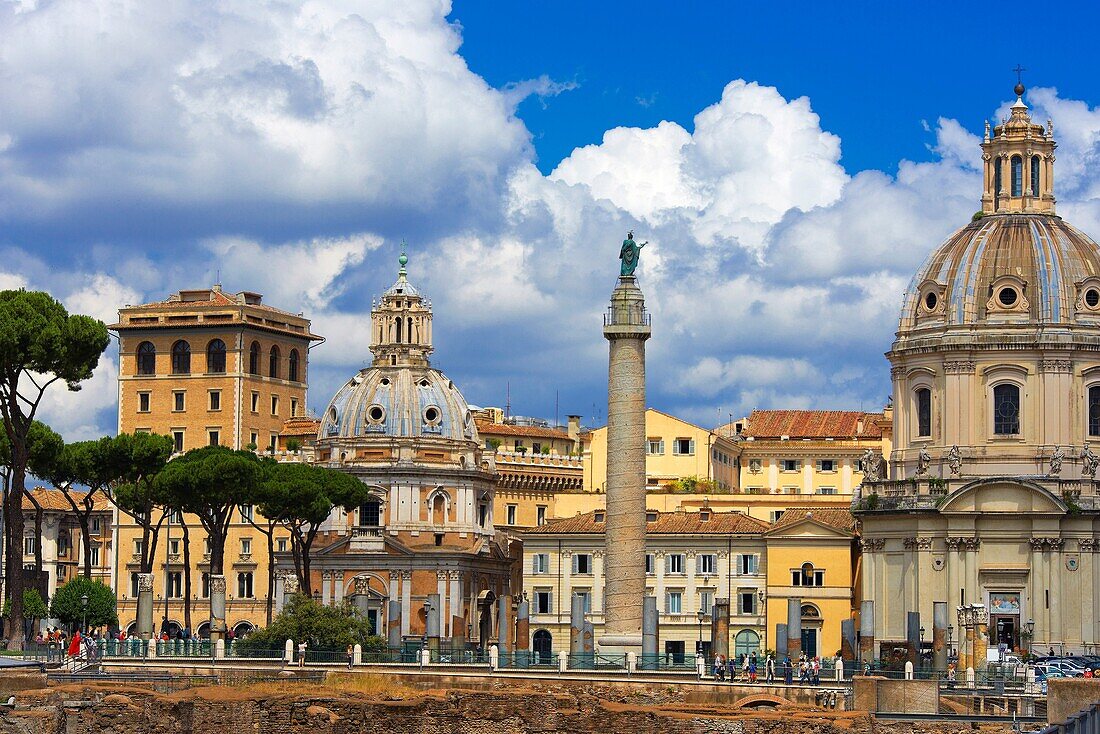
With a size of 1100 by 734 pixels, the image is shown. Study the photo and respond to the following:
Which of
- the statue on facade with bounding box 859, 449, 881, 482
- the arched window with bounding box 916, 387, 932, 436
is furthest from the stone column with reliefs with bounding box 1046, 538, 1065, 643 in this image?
the statue on facade with bounding box 859, 449, 881, 482

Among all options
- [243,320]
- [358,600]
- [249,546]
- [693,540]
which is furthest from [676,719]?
[243,320]

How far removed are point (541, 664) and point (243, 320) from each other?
240ft

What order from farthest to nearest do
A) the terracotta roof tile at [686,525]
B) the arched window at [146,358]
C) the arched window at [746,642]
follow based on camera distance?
1. the arched window at [146,358]
2. the terracotta roof tile at [686,525]
3. the arched window at [746,642]

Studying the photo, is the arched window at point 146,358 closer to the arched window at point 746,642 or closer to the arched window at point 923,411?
the arched window at point 746,642

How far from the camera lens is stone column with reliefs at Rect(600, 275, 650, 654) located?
91062mm

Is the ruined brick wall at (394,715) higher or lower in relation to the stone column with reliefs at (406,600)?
lower

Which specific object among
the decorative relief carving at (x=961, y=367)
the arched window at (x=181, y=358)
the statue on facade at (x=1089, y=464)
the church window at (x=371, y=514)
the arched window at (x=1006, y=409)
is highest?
the arched window at (x=181, y=358)

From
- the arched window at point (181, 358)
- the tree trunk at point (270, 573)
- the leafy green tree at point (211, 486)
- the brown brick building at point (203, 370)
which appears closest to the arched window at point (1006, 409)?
the leafy green tree at point (211, 486)

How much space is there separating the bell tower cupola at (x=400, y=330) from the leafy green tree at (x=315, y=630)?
47.1 meters

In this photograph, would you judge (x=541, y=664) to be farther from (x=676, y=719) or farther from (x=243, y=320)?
(x=243, y=320)

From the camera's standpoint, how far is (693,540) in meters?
125

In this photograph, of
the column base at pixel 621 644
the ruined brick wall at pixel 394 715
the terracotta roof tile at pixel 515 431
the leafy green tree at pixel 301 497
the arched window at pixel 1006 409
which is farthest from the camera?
the terracotta roof tile at pixel 515 431

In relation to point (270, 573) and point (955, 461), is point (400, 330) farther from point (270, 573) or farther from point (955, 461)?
point (955, 461)

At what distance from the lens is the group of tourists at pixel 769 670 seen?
267ft
